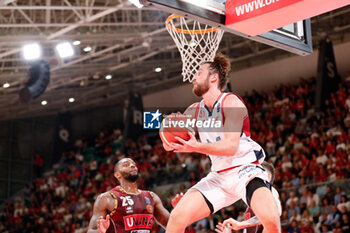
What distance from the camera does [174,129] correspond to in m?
4.53

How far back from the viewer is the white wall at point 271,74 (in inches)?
786

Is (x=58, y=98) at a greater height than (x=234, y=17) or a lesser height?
greater

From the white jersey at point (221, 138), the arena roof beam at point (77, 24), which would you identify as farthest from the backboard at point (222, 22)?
the arena roof beam at point (77, 24)

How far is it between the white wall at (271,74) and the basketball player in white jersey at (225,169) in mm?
14676

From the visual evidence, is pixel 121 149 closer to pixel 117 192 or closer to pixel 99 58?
pixel 99 58

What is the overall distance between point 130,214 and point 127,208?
0.27ft

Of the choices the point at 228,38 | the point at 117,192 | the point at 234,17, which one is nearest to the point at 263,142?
the point at 228,38

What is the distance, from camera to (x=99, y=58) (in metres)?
20.9

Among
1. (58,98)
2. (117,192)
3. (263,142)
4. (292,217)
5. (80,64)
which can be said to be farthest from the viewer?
(58,98)

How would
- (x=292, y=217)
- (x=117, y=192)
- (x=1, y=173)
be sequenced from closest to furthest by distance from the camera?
(x=117, y=192), (x=292, y=217), (x=1, y=173)

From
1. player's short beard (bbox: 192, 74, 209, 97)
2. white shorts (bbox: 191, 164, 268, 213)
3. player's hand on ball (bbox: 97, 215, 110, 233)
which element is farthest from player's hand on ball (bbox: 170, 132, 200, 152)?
player's hand on ball (bbox: 97, 215, 110, 233)

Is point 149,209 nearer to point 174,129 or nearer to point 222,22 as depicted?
point 222,22

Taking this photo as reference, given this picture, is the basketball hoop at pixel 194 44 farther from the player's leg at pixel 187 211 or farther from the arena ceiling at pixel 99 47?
the arena ceiling at pixel 99 47

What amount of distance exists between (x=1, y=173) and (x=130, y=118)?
28.0 feet
